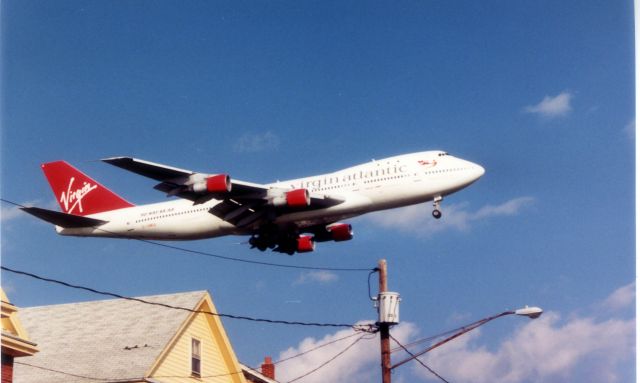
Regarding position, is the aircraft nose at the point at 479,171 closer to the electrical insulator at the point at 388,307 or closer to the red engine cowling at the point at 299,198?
the red engine cowling at the point at 299,198

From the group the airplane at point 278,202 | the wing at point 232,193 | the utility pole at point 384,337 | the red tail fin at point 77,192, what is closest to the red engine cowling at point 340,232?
the airplane at point 278,202

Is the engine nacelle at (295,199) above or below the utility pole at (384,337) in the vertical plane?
above

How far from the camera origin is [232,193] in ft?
112

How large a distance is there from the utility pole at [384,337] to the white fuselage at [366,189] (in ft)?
34.4

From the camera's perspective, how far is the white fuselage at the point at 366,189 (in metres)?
33.9

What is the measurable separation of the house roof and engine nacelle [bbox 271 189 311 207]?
602 centimetres

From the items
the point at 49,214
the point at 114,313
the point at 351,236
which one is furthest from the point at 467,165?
the point at 49,214

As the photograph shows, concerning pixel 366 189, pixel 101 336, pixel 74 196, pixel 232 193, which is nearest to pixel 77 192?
pixel 74 196

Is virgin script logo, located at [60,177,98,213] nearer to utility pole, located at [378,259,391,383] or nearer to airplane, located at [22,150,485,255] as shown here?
airplane, located at [22,150,485,255]

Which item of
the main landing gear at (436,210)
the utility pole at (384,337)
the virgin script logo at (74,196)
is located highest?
the virgin script logo at (74,196)

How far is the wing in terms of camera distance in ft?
108

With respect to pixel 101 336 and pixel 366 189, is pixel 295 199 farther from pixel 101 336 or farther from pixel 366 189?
pixel 101 336

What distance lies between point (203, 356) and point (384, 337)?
25.9ft

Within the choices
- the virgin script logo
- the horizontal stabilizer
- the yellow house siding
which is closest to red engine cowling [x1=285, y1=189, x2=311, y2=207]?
the yellow house siding
